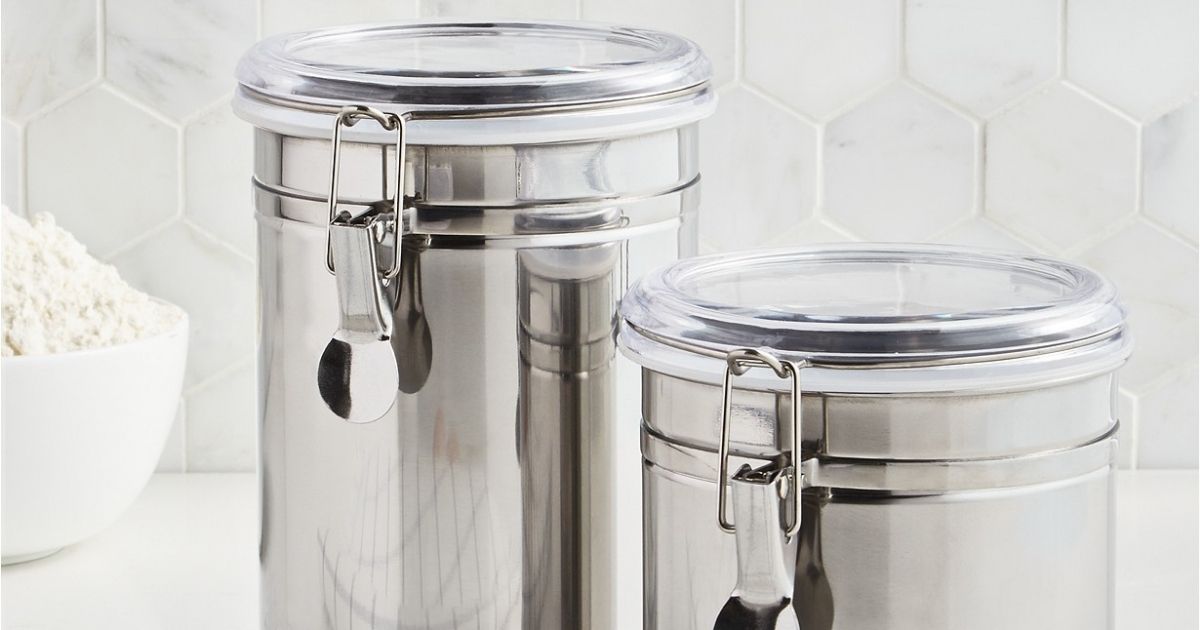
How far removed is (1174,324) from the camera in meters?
0.94

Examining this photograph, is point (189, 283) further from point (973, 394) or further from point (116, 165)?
point (973, 394)

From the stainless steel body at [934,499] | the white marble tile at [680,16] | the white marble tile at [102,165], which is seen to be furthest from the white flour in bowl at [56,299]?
the stainless steel body at [934,499]

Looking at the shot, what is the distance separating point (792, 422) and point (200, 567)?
504 millimetres

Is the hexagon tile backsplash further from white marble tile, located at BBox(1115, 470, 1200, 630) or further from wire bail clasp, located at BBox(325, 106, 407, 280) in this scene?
wire bail clasp, located at BBox(325, 106, 407, 280)

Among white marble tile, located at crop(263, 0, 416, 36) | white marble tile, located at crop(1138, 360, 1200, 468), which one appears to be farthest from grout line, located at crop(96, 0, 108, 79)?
white marble tile, located at crop(1138, 360, 1200, 468)

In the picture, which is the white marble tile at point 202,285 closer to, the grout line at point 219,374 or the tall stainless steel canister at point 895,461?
the grout line at point 219,374

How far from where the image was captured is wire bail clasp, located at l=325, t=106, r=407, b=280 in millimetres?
526

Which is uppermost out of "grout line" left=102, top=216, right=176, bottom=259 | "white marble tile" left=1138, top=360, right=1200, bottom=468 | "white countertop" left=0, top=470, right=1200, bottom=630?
"grout line" left=102, top=216, right=176, bottom=259

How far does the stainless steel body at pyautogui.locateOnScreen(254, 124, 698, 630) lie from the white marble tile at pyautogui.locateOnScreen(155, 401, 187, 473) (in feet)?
1.27

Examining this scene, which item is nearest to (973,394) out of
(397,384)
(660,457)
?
(660,457)

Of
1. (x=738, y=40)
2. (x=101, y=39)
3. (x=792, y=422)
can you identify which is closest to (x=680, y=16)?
(x=738, y=40)

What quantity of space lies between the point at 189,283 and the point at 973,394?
0.63 metres

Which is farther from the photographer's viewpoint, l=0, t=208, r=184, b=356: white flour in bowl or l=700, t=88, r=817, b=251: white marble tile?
l=700, t=88, r=817, b=251: white marble tile

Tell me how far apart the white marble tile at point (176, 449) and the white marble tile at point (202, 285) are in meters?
0.03
